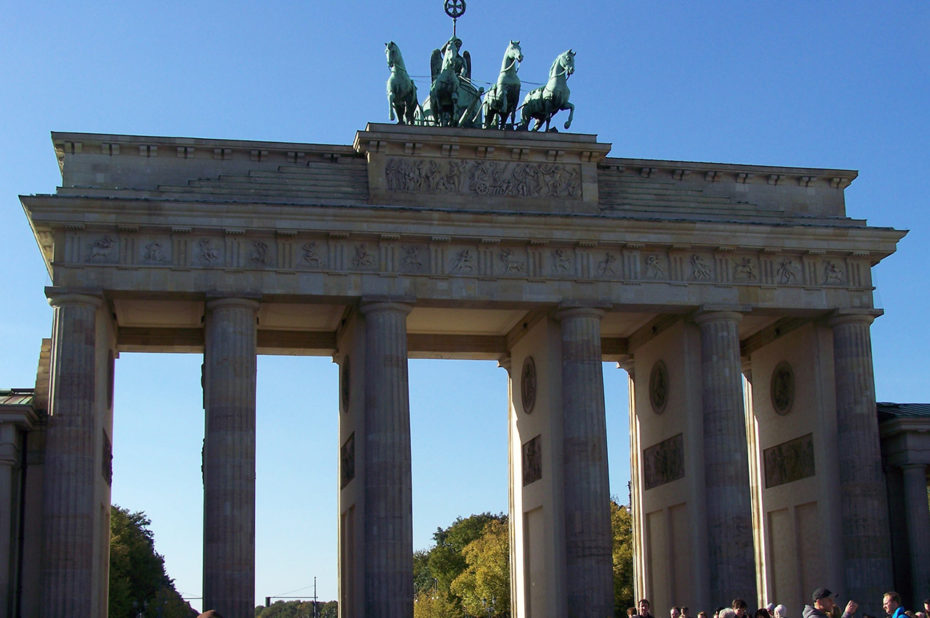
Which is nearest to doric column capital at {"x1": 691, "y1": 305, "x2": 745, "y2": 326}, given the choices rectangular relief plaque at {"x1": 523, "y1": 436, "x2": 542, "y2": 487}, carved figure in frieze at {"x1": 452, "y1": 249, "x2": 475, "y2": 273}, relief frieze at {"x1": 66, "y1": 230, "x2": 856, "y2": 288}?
relief frieze at {"x1": 66, "y1": 230, "x2": 856, "y2": 288}

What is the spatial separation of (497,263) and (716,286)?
25.4 feet

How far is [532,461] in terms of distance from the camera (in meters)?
47.1

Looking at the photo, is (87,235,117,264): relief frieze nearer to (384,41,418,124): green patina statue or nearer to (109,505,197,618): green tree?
(384,41,418,124): green patina statue

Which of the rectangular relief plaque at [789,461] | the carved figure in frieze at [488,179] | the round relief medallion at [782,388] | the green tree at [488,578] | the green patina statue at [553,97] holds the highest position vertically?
the green patina statue at [553,97]

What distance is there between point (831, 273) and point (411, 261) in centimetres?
1500

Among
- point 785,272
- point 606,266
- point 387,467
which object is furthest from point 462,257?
point 785,272

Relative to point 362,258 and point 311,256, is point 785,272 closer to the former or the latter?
point 362,258

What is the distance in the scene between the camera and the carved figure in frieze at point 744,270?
45000mm

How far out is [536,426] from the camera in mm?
46688

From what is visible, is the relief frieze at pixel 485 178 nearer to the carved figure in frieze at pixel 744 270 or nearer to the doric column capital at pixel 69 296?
the carved figure in frieze at pixel 744 270

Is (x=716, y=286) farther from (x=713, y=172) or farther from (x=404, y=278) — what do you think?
(x=404, y=278)

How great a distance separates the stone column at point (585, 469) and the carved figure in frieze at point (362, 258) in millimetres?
6713

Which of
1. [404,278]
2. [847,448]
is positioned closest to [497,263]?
[404,278]

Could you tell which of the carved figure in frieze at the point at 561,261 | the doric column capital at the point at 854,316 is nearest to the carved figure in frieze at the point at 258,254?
the carved figure in frieze at the point at 561,261
